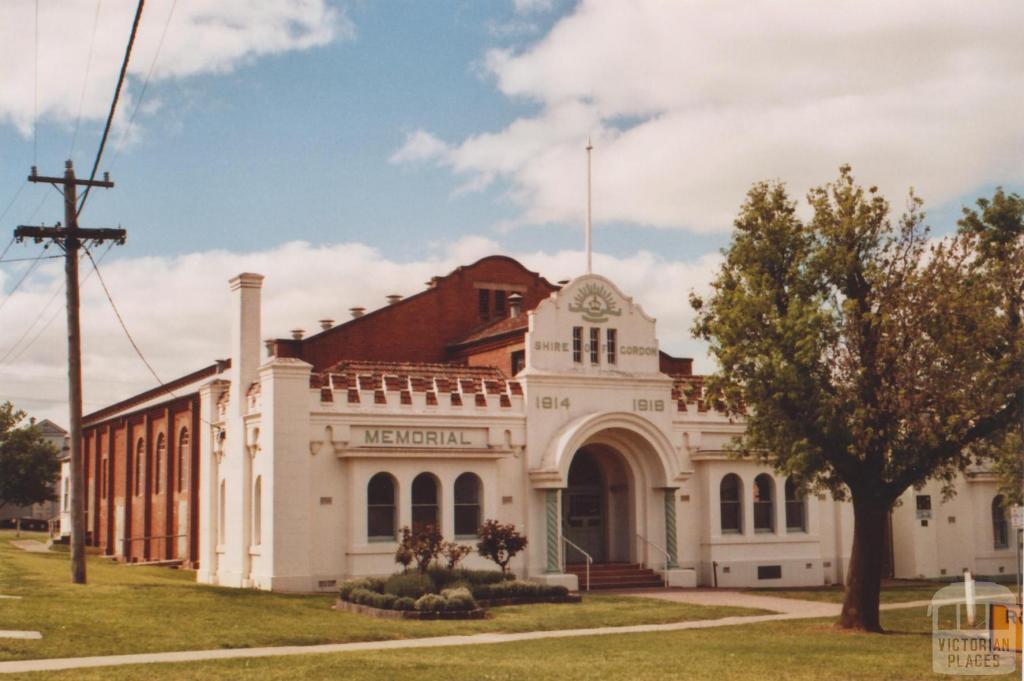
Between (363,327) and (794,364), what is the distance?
68.5ft

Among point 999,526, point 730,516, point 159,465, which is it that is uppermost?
point 159,465

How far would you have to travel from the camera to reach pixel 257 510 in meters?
33.2

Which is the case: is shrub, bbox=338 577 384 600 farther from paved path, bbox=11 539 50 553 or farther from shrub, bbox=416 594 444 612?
paved path, bbox=11 539 50 553

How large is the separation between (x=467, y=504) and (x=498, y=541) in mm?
3828

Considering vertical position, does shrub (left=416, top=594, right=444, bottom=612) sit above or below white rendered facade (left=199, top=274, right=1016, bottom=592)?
below

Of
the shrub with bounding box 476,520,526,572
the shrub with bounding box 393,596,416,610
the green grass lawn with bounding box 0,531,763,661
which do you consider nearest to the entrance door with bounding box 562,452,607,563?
the green grass lawn with bounding box 0,531,763,661

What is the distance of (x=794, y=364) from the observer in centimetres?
2298

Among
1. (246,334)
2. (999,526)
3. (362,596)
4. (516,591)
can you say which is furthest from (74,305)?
(999,526)

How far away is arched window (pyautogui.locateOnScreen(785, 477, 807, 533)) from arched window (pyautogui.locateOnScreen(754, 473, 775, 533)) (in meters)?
0.53

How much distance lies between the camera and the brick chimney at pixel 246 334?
34.1 meters

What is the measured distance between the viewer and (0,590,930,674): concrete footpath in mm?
17812

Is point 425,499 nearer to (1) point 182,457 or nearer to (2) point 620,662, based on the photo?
(1) point 182,457

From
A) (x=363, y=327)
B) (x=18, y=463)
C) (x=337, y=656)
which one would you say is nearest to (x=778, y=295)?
(x=337, y=656)

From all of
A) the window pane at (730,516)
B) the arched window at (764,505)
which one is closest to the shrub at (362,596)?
the window pane at (730,516)
